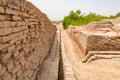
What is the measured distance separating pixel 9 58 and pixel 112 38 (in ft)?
28.3

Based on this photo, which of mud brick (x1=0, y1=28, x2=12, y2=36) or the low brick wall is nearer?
mud brick (x1=0, y1=28, x2=12, y2=36)

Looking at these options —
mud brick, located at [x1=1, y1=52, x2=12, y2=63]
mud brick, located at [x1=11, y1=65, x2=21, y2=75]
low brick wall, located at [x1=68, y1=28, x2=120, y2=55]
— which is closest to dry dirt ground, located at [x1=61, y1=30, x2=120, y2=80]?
low brick wall, located at [x1=68, y1=28, x2=120, y2=55]

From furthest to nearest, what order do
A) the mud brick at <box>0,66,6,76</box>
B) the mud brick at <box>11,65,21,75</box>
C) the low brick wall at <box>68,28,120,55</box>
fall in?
the low brick wall at <box>68,28,120,55</box> → the mud brick at <box>11,65,21,75</box> → the mud brick at <box>0,66,6,76</box>

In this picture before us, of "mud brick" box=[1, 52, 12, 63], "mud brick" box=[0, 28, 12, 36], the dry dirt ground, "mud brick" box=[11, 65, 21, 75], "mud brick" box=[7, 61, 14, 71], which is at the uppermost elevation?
"mud brick" box=[0, 28, 12, 36]

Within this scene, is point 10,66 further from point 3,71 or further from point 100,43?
point 100,43

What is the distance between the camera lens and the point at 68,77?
5.20 meters

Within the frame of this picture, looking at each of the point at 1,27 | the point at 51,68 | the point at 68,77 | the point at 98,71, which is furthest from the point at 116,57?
the point at 1,27

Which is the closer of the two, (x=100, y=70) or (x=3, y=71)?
(x=3, y=71)

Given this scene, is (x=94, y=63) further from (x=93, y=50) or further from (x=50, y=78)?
(x=50, y=78)

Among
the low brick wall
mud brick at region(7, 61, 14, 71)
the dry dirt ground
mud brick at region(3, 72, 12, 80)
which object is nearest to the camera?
mud brick at region(3, 72, 12, 80)

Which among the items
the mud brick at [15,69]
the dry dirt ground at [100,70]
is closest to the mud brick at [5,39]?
the mud brick at [15,69]

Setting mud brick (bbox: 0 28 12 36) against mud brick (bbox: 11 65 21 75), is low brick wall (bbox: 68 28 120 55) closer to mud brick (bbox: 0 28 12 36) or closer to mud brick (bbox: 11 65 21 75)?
mud brick (bbox: 11 65 21 75)

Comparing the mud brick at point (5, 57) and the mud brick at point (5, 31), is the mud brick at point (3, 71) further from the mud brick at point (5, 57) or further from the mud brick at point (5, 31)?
the mud brick at point (5, 31)

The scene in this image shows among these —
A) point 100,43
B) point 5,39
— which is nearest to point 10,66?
point 5,39
